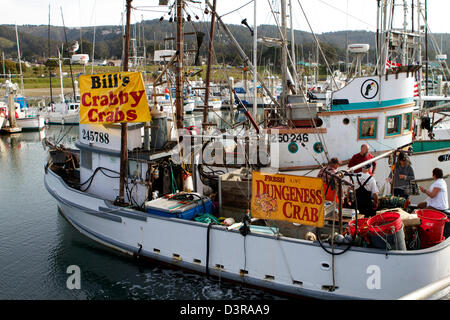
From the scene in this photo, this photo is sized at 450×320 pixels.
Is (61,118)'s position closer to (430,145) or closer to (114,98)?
(114,98)

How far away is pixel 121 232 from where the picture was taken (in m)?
11.6

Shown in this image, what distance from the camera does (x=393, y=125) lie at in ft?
45.2

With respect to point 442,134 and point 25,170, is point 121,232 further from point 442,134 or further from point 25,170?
point 442,134

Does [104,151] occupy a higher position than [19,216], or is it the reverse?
[104,151]

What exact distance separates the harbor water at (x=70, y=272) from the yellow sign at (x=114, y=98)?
13.7ft

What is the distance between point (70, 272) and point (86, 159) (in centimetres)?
361

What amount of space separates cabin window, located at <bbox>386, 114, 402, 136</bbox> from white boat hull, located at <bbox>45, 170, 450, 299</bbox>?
20.5 ft

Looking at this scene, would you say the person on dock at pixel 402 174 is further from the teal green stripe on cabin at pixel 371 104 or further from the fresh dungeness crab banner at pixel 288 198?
the fresh dungeness crab banner at pixel 288 198

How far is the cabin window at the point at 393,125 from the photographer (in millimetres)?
13633

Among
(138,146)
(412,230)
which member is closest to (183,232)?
(138,146)

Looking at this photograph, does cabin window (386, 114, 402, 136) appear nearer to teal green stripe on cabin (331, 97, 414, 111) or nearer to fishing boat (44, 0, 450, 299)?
fishing boat (44, 0, 450, 299)
